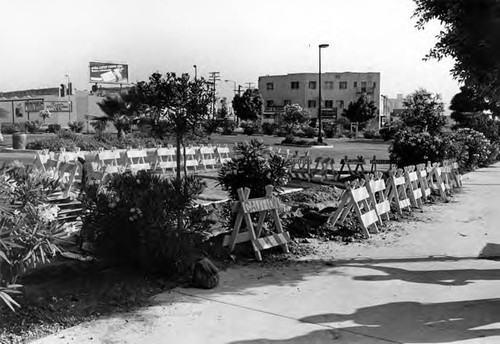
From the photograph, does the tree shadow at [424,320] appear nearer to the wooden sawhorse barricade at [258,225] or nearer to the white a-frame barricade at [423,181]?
the wooden sawhorse barricade at [258,225]

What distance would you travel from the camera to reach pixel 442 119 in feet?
64.8

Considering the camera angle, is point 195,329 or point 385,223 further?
point 385,223

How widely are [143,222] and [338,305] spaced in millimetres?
2268

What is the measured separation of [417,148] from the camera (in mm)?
16766

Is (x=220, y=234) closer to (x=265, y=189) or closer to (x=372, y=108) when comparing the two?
(x=265, y=189)

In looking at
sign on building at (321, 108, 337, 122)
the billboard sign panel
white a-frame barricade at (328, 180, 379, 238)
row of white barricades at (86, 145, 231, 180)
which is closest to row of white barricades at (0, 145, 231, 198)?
row of white barricades at (86, 145, 231, 180)

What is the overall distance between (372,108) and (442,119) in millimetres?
64173

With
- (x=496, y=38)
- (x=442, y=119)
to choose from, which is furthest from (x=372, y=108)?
(x=496, y=38)

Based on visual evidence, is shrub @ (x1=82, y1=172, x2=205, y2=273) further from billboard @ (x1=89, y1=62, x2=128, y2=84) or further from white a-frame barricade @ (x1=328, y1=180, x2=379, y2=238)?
billboard @ (x1=89, y1=62, x2=128, y2=84)

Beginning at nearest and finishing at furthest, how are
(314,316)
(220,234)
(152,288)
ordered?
(314,316) < (152,288) < (220,234)


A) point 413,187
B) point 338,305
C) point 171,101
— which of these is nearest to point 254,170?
point 171,101

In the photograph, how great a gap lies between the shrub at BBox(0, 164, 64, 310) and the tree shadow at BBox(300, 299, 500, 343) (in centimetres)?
244

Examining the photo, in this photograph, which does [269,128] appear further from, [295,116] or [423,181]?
[423,181]

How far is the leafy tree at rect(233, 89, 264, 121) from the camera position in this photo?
84.5 m
